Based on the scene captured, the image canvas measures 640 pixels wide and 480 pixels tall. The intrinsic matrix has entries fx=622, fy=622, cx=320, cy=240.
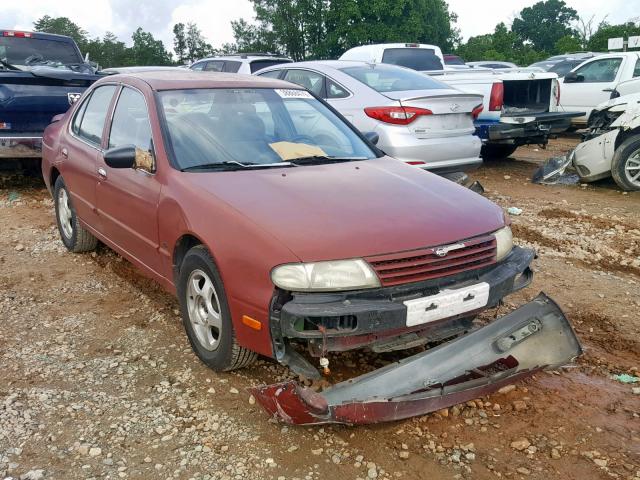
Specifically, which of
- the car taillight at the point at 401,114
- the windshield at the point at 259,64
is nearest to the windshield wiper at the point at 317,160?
the car taillight at the point at 401,114

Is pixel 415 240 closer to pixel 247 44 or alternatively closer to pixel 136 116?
pixel 136 116

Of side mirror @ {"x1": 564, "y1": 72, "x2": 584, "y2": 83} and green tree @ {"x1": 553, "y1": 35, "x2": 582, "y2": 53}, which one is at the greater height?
green tree @ {"x1": 553, "y1": 35, "x2": 582, "y2": 53}

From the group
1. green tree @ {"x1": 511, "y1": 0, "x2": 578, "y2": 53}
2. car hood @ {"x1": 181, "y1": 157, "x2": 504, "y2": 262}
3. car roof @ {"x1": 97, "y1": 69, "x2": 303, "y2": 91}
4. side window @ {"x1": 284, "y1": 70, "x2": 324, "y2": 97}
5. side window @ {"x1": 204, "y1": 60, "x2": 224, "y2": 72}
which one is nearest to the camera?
car hood @ {"x1": 181, "y1": 157, "x2": 504, "y2": 262}

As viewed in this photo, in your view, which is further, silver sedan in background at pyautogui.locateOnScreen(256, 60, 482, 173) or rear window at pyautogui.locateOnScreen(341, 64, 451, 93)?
rear window at pyautogui.locateOnScreen(341, 64, 451, 93)

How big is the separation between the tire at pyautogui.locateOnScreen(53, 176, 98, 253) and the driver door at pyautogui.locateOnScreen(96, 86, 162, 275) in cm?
91

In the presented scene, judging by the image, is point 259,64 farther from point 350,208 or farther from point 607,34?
point 607,34

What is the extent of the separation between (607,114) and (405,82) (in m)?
2.93

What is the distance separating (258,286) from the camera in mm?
2889

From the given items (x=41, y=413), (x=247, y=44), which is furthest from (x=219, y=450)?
(x=247, y=44)

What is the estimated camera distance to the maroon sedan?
282 centimetres

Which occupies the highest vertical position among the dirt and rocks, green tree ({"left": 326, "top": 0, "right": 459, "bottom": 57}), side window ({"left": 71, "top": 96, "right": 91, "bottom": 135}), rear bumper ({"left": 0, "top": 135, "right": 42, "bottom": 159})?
green tree ({"left": 326, "top": 0, "right": 459, "bottom": 57})

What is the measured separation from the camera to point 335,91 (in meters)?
7.56

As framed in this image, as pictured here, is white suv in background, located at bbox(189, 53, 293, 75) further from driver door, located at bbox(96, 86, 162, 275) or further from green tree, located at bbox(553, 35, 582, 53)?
green tree, located at bbox(553, 35, 582, 53)

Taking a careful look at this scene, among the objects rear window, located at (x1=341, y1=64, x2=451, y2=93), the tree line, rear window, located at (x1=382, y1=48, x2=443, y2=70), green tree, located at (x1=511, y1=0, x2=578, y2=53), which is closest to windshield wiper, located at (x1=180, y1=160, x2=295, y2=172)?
rear window, located at (x1=341, y1=64, x2=451, y2=93)
